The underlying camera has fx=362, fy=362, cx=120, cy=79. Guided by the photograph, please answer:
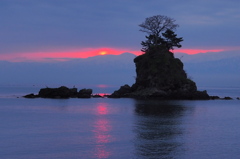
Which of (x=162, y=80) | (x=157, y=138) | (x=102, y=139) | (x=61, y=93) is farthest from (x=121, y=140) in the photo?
(x=61, y=93)

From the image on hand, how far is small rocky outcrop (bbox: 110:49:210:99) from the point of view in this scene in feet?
343

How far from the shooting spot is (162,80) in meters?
104

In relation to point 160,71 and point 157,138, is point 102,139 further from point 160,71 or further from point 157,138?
point 160,71

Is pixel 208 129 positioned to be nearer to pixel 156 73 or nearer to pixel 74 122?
pixel 74 122

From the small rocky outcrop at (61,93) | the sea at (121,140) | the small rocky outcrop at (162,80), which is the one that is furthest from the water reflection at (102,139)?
the small rocky outcrop at (61,93)

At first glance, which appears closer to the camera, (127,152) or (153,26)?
(127,152)

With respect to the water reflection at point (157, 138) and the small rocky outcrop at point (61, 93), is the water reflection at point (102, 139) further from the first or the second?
the small rocky outcrop at point (61, 93)

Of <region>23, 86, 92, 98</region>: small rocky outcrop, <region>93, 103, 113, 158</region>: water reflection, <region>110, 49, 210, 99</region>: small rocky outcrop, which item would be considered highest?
<region>110, 49, 210, 99</region>: small rocky outcrop

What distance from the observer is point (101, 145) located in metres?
34.5

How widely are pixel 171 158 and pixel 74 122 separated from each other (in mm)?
27095

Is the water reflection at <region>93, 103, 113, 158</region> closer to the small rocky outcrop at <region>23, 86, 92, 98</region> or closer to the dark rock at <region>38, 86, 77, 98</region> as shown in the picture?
the dark rock at <region>38, 86, 77, 98</region>

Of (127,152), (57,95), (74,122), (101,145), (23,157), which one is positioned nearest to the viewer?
(23,157)

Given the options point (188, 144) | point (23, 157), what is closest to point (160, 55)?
point (188, 144)

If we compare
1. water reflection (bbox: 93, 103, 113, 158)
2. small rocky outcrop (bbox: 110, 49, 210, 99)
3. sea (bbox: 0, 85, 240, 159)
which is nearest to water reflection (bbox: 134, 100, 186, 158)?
sea (bbox: 0, 85, 240, 159)
